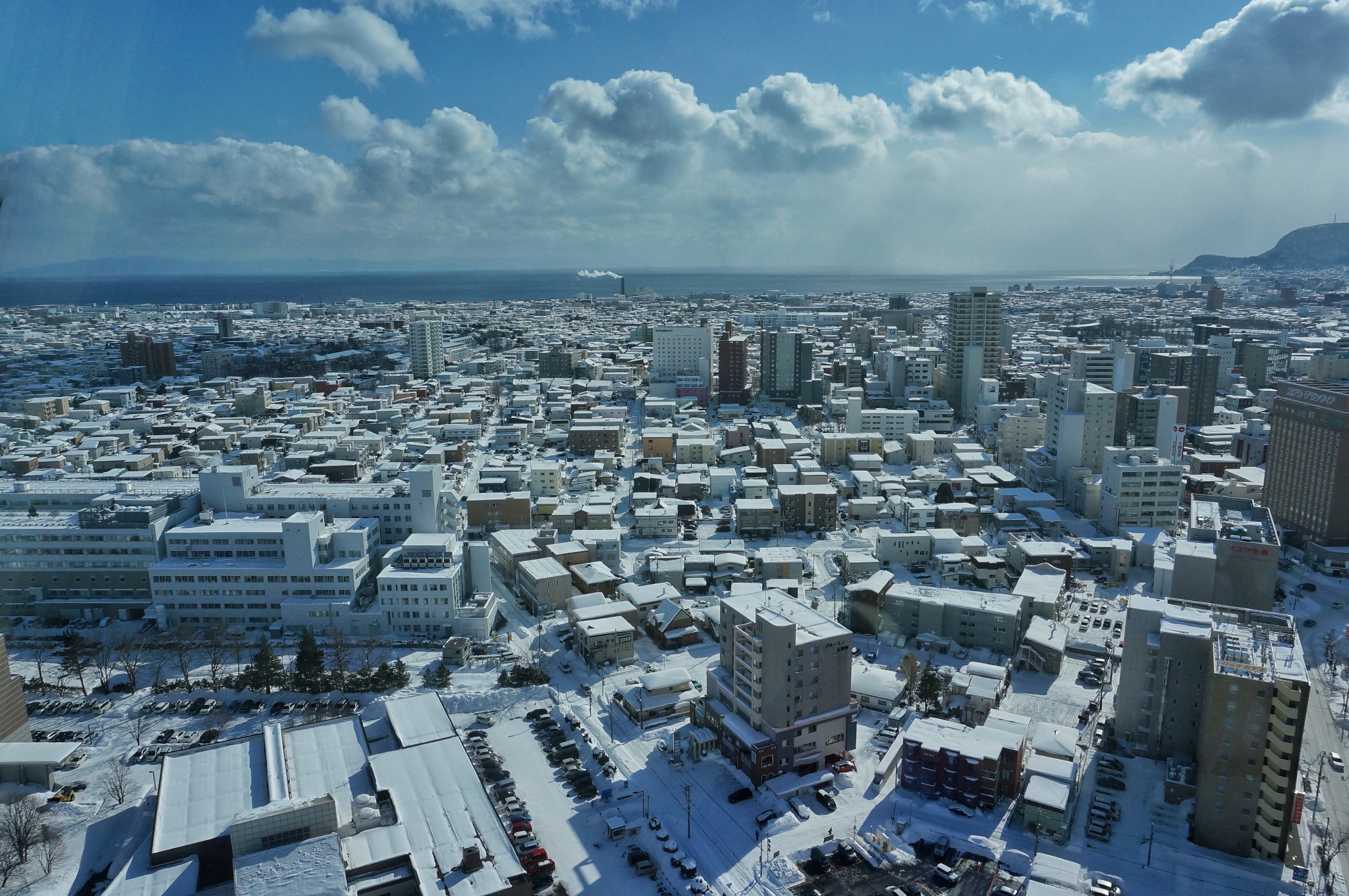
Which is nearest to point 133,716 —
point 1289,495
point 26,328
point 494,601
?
point 494,601

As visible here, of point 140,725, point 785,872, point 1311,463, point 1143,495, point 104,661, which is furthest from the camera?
point 1143,495

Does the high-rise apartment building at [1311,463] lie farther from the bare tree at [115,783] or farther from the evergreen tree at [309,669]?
the bare tree at [115,783]

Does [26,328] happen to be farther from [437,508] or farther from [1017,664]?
[1017,664]

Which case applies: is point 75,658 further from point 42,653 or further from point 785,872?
point 785,872

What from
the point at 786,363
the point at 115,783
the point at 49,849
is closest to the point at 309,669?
the point at 115,783

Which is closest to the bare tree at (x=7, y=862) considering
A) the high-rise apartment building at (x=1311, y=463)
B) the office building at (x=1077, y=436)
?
the office building at (x=1077, y=436)
